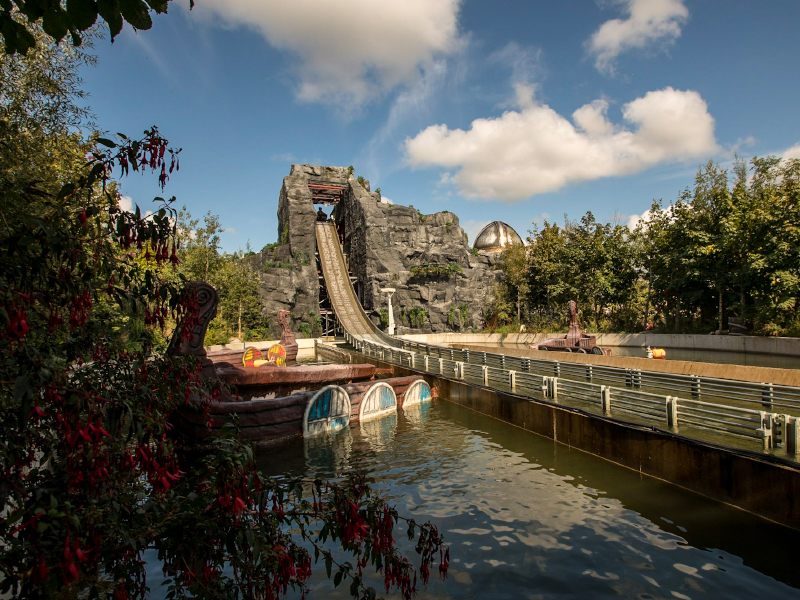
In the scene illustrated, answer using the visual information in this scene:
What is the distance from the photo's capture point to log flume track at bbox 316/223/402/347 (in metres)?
39.8

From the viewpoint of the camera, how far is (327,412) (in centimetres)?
1279

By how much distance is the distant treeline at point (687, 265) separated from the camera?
2286 centimetres

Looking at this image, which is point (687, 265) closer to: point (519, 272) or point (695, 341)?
point (695, 341)

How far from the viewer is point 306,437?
12.2 metres

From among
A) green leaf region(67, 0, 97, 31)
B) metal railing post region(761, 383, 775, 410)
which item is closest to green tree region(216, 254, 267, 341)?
metal railing post region(761, 383, 775, 410)

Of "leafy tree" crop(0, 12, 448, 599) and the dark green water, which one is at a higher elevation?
"leafy tree" crop(0, 12, 448, 599)

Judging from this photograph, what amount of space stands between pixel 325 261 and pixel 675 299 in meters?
33.8

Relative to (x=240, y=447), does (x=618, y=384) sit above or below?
below

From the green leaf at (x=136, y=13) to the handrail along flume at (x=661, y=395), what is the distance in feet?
29.1

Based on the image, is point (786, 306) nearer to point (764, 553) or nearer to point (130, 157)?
point (764, 553)

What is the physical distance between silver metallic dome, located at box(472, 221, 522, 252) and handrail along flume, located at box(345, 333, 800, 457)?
55.4 metres

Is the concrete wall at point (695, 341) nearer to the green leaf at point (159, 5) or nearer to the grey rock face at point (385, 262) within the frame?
the grey rock face at point (385, 262)

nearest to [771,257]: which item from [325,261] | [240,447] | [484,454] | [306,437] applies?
[484,454]

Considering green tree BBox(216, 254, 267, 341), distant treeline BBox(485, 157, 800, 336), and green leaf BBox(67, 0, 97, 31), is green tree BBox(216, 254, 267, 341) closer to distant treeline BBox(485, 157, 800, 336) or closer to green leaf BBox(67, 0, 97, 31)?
distant treeline BBox(485, 157, 800, 336)
